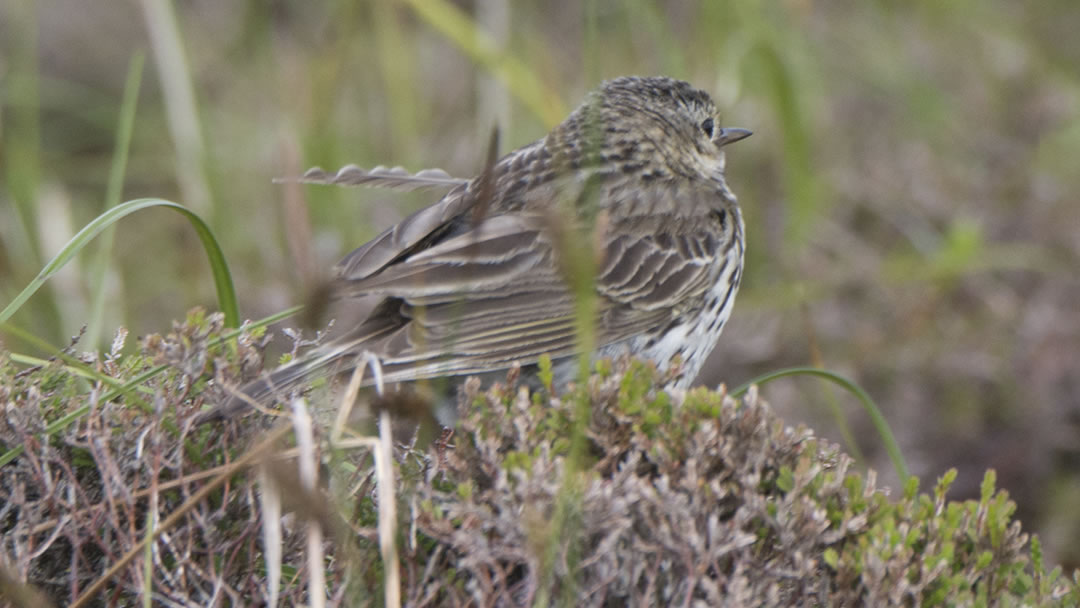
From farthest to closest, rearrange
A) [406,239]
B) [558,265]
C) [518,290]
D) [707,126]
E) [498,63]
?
1. [498,63]
2. [707,126]
3. [406,239]
4. [518,290]
5. [558,265]

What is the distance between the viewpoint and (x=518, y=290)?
3727mm

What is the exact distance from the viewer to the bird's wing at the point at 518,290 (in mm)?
3342

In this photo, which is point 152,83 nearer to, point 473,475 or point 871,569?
point 473,475

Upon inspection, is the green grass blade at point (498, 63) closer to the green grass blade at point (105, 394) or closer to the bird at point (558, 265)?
the bird at point (558, 265)

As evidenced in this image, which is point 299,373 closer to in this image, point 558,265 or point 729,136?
point 558,265

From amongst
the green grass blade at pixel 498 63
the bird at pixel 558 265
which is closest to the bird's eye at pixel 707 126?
the bird at pixel 558 265

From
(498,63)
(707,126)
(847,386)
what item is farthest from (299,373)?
(498,63)

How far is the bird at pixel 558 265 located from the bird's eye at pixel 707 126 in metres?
0.01

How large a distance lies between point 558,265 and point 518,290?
798mm

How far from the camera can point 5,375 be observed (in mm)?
2846

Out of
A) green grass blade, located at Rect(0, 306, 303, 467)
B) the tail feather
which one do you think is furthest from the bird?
green grass blade, located at Rect(0, 306, 303, 467)

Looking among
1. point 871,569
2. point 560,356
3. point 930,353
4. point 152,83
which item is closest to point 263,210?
point 152,83

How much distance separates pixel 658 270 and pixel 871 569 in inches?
67.6

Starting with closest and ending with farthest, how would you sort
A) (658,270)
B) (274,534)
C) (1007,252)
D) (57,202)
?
(274,534) < (658,270) < (1007,252) < (57,202)
